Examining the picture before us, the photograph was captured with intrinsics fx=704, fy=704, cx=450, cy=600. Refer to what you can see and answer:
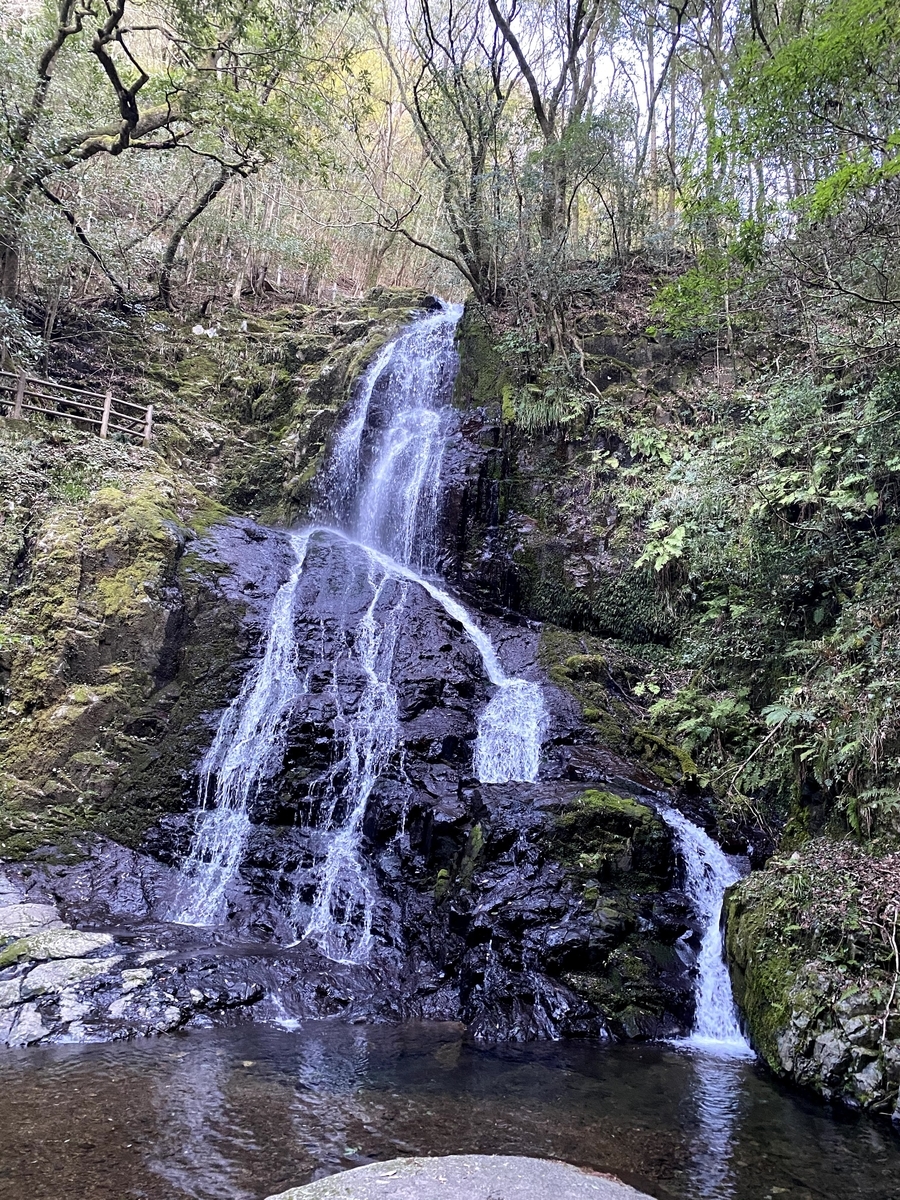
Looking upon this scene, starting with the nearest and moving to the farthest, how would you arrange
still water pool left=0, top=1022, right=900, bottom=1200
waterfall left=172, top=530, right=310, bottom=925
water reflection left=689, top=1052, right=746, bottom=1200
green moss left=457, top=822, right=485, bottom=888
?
1. still water pool left=0, top=1022, right=900, bottom=1200
2. water reflection left=689, top=1052, right=746, bottom=1200
3. green moss left=457, top=822, right=485, bottom=888
4. waterfall left=172, top=530, right=310, bottom=925

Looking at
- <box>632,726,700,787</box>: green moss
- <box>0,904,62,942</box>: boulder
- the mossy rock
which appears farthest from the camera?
<box>632,726,700,787</box>: green moss

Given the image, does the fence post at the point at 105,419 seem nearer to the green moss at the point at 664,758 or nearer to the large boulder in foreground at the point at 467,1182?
the green moss at the point at 664,758

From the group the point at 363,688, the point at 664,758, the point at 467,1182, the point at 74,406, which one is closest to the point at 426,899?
the point at 363,688

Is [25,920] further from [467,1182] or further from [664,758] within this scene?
[664,758]

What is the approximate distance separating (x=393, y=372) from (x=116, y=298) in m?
8.24

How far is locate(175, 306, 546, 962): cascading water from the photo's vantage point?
8.93m

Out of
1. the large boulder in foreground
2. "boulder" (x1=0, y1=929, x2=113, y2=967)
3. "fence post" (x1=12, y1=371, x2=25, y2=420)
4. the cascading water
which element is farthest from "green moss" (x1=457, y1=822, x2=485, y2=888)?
"fence post" (x1=12, y1=371, x2=25, y2=420)

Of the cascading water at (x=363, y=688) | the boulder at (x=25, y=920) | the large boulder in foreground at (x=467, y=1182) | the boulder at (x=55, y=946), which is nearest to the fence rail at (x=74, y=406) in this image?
the cascading water at (x=363, y=688)

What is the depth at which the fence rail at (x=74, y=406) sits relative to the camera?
1347cm

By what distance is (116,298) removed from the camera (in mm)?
19422

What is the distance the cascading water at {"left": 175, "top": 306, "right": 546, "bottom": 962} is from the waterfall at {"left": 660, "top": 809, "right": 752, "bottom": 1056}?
2.31 meters

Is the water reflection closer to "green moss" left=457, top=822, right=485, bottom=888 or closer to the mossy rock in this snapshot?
the mossy rock

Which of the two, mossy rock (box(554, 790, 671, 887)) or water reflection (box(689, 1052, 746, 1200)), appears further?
mossy rock (box(554, 790, 671, 887))

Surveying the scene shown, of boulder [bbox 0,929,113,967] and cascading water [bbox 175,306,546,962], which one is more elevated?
cascading water [bbox 175,306,546,962]
